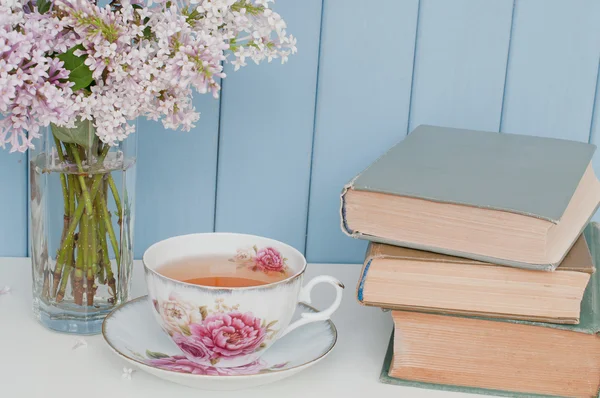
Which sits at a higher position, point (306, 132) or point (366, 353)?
point (306, 132)

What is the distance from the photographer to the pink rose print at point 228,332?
565mm

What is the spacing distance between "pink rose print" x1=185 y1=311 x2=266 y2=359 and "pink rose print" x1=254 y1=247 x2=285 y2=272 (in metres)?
0.08

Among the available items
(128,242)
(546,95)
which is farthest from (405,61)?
(128,242)

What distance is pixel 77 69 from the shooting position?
0.58 meters

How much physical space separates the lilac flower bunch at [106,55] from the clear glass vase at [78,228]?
2.5 inches

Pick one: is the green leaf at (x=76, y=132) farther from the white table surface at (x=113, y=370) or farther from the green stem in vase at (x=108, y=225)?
the white table surface at (x=113, y=370)

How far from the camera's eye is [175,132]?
88 centimetres

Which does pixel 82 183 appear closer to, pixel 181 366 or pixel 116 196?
pixel 116 196

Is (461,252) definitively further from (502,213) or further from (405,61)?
(405,61)

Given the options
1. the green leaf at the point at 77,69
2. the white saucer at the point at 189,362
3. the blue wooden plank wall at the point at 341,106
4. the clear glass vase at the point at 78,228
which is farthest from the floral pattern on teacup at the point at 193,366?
the blue wooden plank wall at the point at 341,106

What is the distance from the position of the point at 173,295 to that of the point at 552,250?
285 millimetres

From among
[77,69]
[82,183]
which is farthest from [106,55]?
[82,183]

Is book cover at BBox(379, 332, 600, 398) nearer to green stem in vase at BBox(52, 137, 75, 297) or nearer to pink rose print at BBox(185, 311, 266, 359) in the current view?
pink rose print at BBox(185, 311, 266, 359)

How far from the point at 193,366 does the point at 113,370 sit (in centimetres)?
7
